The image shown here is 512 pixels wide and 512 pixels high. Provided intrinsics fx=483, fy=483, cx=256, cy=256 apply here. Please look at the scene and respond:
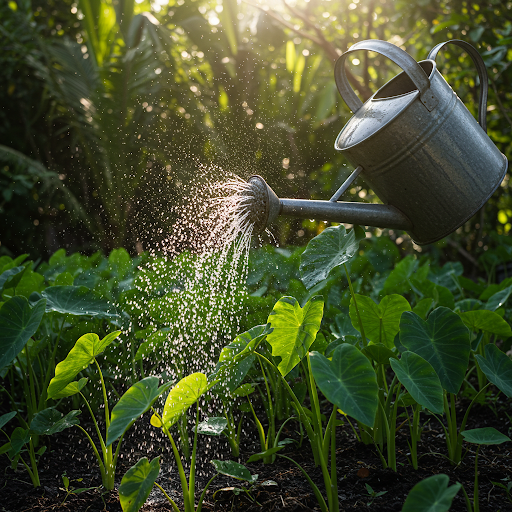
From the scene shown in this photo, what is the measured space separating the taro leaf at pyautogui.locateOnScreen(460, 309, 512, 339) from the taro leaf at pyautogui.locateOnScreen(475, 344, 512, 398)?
0.50 feet

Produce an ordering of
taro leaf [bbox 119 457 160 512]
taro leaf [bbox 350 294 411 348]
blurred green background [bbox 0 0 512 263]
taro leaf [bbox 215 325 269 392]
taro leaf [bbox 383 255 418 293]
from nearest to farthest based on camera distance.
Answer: taro leaf [bbox 119 457 160 512] < taro leaf [bbox 215 325 269 392] < taro leaf [bbox 350 294 411 348] < taro leaf [bbox 383 255 418 293] < blurred green background [bbox 0 0 512 263]

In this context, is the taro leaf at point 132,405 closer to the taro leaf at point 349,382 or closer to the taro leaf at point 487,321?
the taro leaf at point 349,382

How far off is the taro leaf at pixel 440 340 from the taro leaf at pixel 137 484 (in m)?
0.49

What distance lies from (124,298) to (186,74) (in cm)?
442

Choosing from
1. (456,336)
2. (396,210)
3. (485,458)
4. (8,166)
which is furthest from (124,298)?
(8,166)

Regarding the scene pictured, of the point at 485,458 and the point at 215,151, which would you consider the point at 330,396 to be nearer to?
the point at 485,458

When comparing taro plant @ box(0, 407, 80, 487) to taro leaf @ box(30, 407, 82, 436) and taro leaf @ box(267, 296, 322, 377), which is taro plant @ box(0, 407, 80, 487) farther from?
taro leaf @ box(267, 296, 322, 377)

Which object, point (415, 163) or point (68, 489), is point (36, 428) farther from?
point (415, 163)

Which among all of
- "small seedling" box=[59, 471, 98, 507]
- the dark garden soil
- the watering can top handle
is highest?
the watering can top handle

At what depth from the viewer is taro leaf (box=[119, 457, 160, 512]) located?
2.35 feet

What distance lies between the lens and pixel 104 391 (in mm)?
967

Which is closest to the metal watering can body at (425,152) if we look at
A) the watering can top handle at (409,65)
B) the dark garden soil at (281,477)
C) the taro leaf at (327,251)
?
the watering can top handle at (409,65)

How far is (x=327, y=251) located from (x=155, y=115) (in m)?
4.15

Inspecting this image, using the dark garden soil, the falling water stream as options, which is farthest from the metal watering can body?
the dark garden soil
